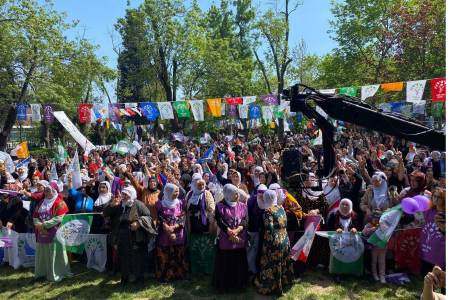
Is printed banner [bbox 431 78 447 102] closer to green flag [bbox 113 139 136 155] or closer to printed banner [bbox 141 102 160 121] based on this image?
green flag [bbox 113 139 136 155]

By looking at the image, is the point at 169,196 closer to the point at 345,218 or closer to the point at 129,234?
Answer: the point at 129,234

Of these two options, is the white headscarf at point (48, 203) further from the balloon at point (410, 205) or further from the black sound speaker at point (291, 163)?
the balloon at point (410, 205)

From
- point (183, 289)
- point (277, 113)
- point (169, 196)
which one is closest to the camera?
point (183, 289)

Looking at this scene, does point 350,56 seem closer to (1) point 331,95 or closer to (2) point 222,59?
(2) point 222,59

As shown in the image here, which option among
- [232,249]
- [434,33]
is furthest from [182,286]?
[434,33]

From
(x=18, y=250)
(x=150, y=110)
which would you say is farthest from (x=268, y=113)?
(x=18, y=250)

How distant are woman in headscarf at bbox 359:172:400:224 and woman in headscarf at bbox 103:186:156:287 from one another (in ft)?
11.2

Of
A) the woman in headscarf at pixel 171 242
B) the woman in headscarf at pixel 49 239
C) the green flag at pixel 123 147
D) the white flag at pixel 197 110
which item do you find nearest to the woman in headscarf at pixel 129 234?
the woman in headscarf at pixel 171 242

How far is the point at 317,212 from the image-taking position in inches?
222

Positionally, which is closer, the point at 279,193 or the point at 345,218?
the point at 279,193

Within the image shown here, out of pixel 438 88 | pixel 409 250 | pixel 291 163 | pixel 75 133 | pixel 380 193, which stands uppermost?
pixel 438 88

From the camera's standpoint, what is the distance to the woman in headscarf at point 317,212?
5.75m

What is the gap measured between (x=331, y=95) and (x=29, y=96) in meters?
22.1

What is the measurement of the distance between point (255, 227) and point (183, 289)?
1.42 m
